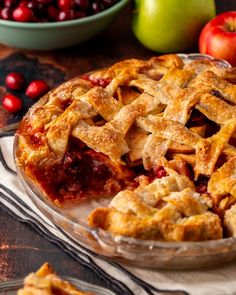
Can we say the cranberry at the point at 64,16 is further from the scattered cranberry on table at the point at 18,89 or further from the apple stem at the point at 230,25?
the apple stem at the point at 230,25

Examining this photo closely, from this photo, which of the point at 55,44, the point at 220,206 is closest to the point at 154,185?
the point at 220,206

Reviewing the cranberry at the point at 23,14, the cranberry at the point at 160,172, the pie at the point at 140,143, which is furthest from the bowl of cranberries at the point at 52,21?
the cranberry at the point at 160,172

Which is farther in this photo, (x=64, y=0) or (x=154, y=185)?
(x=64, y=0)

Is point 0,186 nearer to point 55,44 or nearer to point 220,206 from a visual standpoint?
point 220,206

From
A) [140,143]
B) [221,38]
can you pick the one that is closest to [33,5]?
[221,38]

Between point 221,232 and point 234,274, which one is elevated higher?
point 221,232

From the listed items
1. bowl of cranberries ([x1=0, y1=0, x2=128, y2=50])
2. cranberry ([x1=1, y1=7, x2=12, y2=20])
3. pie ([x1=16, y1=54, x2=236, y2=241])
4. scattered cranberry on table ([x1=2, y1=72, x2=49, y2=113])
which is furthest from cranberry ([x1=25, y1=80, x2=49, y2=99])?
pie ([x1=16, y1=54, x2=236, y2=241])
